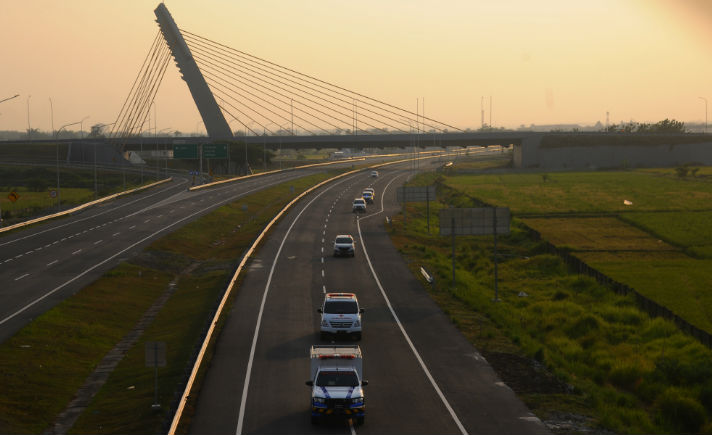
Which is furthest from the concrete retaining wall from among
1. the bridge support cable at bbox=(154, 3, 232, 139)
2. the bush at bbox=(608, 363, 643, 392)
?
the bush at bbox=(608, 363, 643, 392)

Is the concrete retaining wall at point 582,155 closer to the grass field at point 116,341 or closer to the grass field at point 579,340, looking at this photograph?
the grass field at point 579,340

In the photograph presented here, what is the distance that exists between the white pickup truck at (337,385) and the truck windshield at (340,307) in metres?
10.3

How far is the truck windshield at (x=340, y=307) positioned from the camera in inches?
1489

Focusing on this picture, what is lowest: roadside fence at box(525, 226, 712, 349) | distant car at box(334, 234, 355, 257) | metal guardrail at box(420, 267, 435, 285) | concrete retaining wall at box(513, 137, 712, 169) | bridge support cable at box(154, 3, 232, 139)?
roadside fence at box(525, 226, 712, 349)

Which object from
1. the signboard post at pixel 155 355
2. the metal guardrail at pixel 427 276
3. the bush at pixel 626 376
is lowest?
the bush at pixel 626 376

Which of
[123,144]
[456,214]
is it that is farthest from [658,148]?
[456,214]

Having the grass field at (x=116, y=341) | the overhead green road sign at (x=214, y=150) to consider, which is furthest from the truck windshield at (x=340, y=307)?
the overhead green road sign at (x=214, y=150)

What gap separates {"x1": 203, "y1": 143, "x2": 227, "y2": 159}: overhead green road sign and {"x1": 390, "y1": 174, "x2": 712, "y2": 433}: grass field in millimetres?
81352

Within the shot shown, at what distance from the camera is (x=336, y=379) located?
25688 mm

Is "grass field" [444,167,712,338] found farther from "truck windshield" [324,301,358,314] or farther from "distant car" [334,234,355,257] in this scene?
"distant car" [334,234,355,257]

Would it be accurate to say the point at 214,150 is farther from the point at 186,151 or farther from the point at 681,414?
the point at 681,414

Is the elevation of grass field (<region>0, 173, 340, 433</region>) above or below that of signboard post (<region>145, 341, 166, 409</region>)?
below

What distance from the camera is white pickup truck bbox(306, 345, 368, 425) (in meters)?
24.8

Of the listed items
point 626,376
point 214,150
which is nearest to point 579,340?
point 626,376
